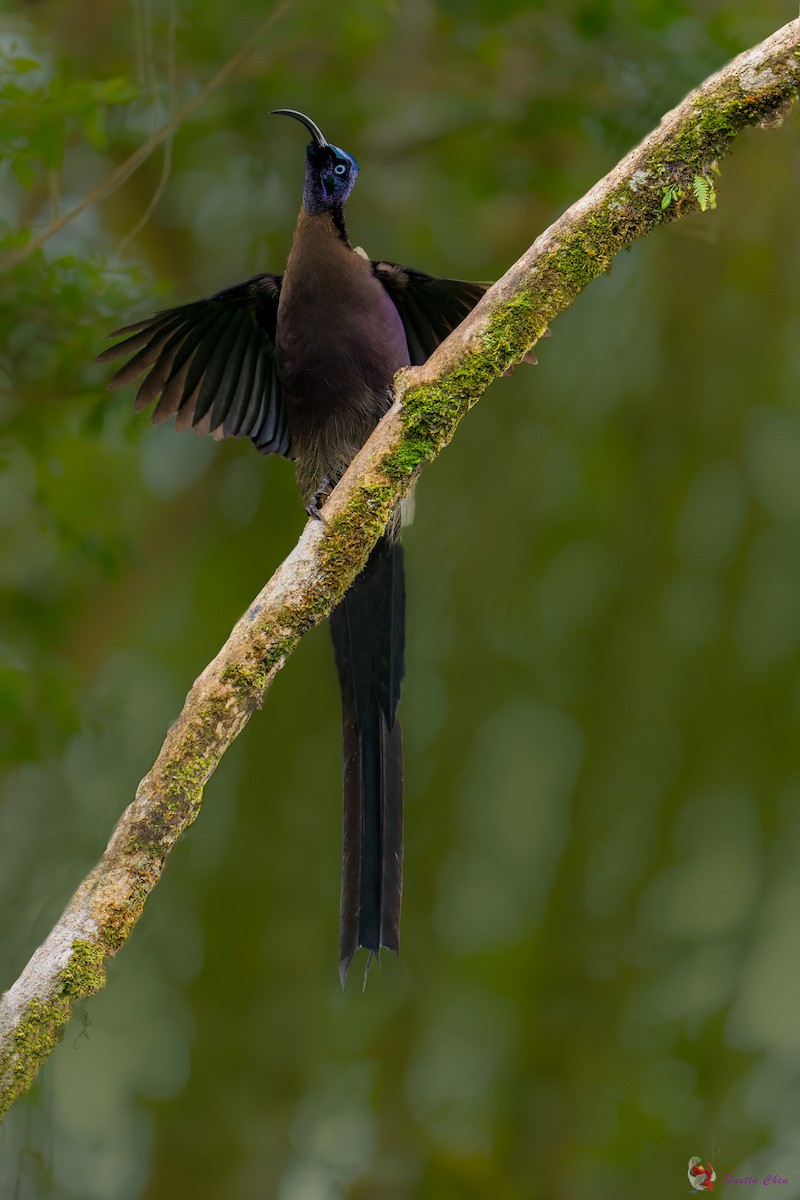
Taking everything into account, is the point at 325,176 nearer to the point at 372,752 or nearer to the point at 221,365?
the point at 221,365

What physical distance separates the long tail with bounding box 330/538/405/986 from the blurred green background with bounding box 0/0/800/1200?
1.14 m

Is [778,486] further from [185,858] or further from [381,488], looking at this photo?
[381,488]

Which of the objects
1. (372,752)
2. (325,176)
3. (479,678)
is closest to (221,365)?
(325,176)

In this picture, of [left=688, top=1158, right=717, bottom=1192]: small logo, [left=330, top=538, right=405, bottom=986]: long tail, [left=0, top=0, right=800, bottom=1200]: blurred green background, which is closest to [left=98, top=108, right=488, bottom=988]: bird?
[left=330, top=538, right=405, bottom=986]: long tail

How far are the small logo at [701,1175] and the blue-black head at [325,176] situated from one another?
9.52 feet

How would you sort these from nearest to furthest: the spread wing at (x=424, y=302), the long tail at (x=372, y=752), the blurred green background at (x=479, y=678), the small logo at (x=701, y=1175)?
the long tail at (x=372, y=752)
the spread wing at (x=424, y=302)
the small logo at (x=701, y=1175)
the blurred green background at (x=479, y=678)

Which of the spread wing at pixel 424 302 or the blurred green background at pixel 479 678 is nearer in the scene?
the spread wing at pixel 424 302

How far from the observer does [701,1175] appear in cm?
374

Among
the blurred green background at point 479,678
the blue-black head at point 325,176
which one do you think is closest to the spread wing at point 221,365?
the blue-black head at point 325,176

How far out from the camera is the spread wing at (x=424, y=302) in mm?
3102

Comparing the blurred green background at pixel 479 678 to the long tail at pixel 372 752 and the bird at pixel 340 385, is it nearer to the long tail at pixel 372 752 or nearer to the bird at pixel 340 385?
the bird at pixel 340 385

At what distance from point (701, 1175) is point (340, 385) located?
8.46 feet

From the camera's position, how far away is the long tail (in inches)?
109

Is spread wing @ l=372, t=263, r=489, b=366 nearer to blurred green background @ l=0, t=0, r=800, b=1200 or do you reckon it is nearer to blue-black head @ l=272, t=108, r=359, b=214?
blue-black head @ l=272, t=108, r=359, b=214
